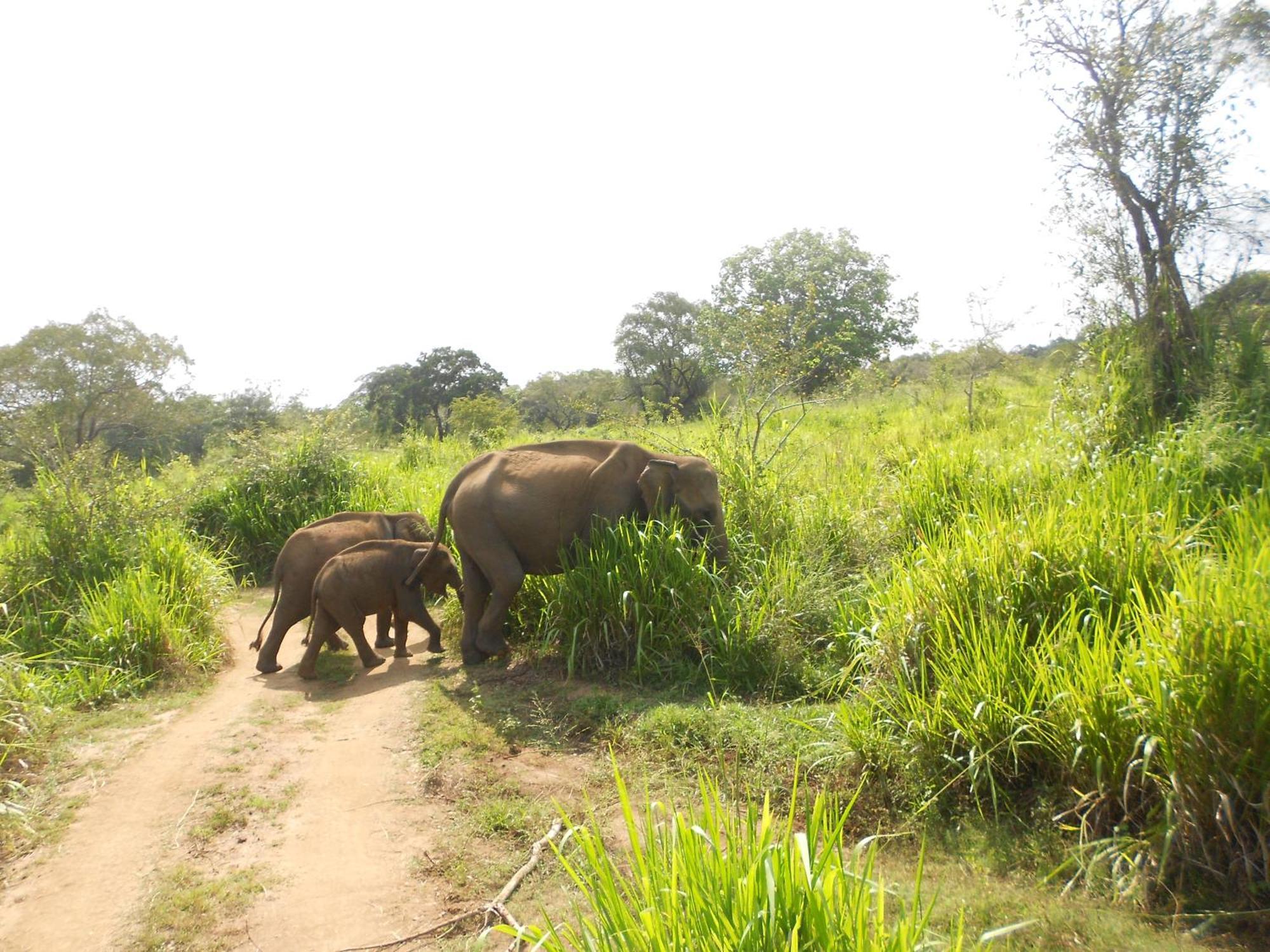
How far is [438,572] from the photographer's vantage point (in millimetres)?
8227

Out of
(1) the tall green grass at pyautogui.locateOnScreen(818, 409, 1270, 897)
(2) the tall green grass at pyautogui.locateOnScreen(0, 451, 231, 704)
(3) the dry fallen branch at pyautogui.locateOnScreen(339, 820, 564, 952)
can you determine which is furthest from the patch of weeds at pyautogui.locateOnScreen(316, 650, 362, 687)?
(1) the tall green grass at pyautogui.locateOnScreen(818, 409, 1270, 897)

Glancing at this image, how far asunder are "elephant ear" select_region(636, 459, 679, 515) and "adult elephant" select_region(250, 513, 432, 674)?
2643 mm

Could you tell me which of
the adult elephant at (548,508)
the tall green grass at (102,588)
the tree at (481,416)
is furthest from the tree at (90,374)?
the adult elephant at (548,508)

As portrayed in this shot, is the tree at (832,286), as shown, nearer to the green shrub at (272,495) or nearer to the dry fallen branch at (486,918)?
the green shrub at (272,495)

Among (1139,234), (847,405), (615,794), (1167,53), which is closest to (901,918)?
(615,794)

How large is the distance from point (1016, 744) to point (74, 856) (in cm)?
446

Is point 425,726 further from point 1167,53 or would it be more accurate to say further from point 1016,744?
point 1167,53

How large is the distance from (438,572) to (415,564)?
34cm

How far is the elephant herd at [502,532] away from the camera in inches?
279

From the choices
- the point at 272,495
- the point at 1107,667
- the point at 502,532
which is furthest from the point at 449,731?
the point at 272,495

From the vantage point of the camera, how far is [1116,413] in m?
7.87

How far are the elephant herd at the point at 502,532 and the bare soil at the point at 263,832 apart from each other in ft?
3.71

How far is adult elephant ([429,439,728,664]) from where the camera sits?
7.06 meters

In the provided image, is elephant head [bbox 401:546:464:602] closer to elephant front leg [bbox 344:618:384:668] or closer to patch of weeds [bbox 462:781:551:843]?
elephant front leg [bbox 344:618:384:668]
